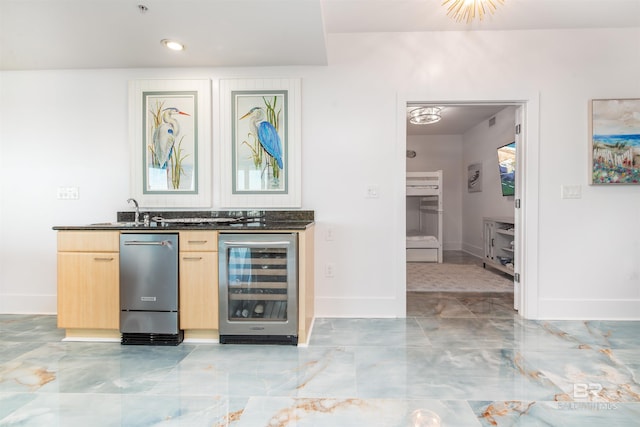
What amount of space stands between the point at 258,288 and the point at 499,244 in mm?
3840

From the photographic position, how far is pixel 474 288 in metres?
3.73

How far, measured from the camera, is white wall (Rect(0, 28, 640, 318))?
9.05 feet

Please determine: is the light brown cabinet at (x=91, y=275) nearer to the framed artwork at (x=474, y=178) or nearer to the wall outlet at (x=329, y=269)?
A: the wall outlet at (x=329, y=269)

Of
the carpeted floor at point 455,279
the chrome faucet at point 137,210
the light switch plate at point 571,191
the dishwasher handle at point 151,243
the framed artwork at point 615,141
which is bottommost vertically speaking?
the carpeted floor at point 455,279

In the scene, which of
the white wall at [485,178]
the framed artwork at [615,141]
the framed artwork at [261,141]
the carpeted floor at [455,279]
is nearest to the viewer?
the framed artwork at [615,141]

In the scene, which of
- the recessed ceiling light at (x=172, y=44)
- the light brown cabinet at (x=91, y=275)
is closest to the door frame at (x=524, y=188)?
the recessed ceiling light at (x=172, y=44)

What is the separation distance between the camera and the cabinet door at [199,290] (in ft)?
7.36

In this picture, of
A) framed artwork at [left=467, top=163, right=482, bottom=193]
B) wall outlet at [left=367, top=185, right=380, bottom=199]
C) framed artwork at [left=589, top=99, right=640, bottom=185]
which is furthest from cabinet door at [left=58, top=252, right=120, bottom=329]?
framed artwork at [left=467, top=163, right=482, bottom=193]

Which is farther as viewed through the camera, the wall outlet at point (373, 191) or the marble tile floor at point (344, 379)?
the wall outlet at point (373, 191)

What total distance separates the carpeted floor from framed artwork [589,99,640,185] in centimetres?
157

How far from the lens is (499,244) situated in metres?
4.56

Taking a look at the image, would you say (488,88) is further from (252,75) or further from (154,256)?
(154,256)

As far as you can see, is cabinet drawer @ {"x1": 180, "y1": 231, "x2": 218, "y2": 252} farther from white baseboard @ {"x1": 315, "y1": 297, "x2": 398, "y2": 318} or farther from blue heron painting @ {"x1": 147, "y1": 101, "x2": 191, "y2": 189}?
white baseboard @ {"x1": 315, "y1": 297, "x2": 398, "y2": 318}

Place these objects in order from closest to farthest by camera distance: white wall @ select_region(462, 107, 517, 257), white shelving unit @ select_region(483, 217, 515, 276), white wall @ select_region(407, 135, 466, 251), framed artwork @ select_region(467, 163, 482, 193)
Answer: white shelving unit @ select_region(483, 217, 515, 276)
white wall @ select_region(462, 107, 517, 257)
framed artwork @ select_region(467, 163, 482, 193)
white wall @ select_region(407, 135, 466, 251)
